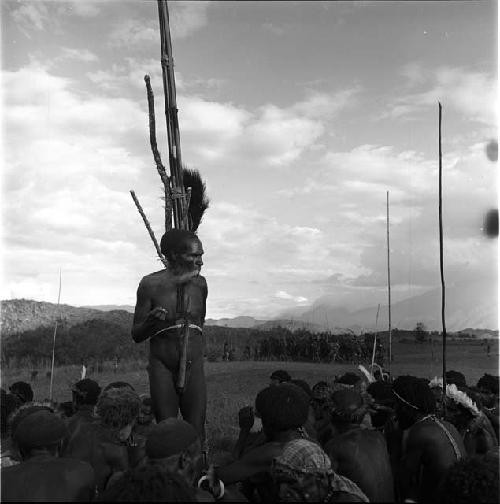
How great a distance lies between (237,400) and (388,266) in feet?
15.5

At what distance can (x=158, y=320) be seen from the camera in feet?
16.4

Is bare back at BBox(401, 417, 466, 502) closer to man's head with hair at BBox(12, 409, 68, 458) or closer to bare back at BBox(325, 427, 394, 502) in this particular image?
bare back at BBox(325, 427, 394, 502)

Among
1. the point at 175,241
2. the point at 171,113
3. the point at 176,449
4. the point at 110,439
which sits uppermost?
the point at 171,113

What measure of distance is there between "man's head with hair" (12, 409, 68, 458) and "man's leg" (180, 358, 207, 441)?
1.65 m

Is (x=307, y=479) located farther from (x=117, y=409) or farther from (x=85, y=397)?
(x=85, y=397)

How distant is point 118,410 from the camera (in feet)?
14.3

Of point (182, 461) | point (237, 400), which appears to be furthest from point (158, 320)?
point (237, 400)

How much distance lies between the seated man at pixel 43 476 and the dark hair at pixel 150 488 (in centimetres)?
83

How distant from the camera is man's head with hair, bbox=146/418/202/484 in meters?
3.02

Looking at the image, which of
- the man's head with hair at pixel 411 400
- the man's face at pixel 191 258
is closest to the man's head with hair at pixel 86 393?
the man's face at pixel 191 258

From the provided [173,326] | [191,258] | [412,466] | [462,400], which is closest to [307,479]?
[412,466]

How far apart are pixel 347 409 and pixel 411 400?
60 cm

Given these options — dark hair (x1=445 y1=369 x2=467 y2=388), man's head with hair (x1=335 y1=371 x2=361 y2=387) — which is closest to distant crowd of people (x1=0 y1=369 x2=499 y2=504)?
man's head with hair (x1=335 y1=371 x2=361 y2=387)

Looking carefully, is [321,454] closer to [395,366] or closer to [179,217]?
[179,217]
